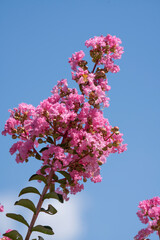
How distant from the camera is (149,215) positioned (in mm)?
3535

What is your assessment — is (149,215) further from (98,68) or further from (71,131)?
(98,68)

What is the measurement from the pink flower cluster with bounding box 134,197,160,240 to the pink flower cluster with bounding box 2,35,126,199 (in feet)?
2.08

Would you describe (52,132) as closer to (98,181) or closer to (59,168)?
(59,168)

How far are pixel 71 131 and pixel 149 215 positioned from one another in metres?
1.18

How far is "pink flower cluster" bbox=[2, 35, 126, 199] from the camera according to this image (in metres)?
3.81

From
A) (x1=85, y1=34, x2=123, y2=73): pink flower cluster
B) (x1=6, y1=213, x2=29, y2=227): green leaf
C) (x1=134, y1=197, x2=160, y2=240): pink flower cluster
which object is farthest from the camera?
(x1=85, y1=34, x2=123, y2=73): pink flower cluster

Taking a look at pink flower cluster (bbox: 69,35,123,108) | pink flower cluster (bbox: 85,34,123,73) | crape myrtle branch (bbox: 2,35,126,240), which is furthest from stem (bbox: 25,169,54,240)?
pink flower cluster (bbox: 85,34,123,73)

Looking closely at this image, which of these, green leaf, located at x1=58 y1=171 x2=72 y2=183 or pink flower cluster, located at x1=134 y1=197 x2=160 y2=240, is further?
green leaf, located at x1=58 y1=171 x2=72 y2=183

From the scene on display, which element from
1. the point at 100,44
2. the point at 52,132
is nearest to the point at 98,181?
the point at 52,132

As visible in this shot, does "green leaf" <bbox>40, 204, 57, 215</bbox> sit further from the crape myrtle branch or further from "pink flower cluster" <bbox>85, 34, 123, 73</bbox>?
"pink flower cluster" <bbox>85, 34, 123, 73</bbox>

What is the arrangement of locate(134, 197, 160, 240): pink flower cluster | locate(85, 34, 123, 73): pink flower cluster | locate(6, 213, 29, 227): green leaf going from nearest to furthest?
locate(134, 197, 160, 240): pink flower cluster, locate(6, 213, 29, 227): green leaf, locate(85, 34, 123, 73): pink flower cluster

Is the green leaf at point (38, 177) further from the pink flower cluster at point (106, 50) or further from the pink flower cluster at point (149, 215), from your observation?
the pink flower cluster at point (106, 50)

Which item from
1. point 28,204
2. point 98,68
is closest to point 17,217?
point 28,204

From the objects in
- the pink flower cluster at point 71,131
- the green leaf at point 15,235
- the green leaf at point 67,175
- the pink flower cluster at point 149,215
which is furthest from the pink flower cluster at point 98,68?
the green leaf at point 15,235
